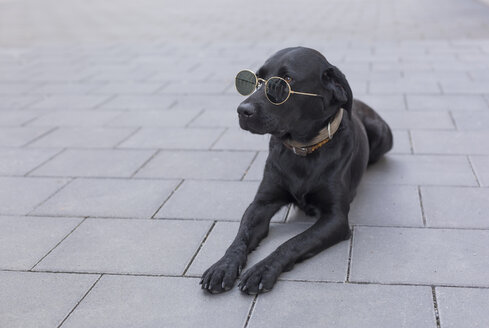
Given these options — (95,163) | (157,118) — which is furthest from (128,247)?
A: (157,118)

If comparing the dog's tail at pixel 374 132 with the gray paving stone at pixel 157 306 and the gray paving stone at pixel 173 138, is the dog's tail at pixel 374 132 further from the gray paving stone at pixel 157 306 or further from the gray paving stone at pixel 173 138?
the gray paving stone at pixel 157 306

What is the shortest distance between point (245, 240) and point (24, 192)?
2202 millimetres

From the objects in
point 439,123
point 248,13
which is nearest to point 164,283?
point 439,123

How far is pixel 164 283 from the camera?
342cm

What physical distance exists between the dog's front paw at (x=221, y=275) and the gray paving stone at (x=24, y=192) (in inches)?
73.4

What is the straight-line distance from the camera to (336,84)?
372 centimetres

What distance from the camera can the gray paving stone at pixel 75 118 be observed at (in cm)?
677

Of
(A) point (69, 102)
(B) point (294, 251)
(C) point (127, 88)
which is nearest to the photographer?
(B) point (294, 251)

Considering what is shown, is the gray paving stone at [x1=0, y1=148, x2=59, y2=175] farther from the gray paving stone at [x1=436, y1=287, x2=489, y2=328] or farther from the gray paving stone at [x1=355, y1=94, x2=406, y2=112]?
the gray paving stone at [x1=436, y1=287, x2=489, y2=328]

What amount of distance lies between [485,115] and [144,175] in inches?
144

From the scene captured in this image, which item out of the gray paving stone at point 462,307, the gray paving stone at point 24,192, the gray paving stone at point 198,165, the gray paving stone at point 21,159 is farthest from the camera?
the gray paving stone at point 21,159

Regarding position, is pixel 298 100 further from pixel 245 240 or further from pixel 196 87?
pixel 196 87

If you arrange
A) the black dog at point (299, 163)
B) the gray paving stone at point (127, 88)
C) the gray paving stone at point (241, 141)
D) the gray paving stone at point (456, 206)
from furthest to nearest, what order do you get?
the gray paving stone at point (127, 88) → the gray paving stone at point (241, 141) → the gray paving stone at point (456, 206) → the black dog at point (299, 163)

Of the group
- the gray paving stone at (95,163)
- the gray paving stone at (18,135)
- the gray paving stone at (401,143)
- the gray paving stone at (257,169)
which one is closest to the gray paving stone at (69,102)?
the gray paving stone at (18,135)
